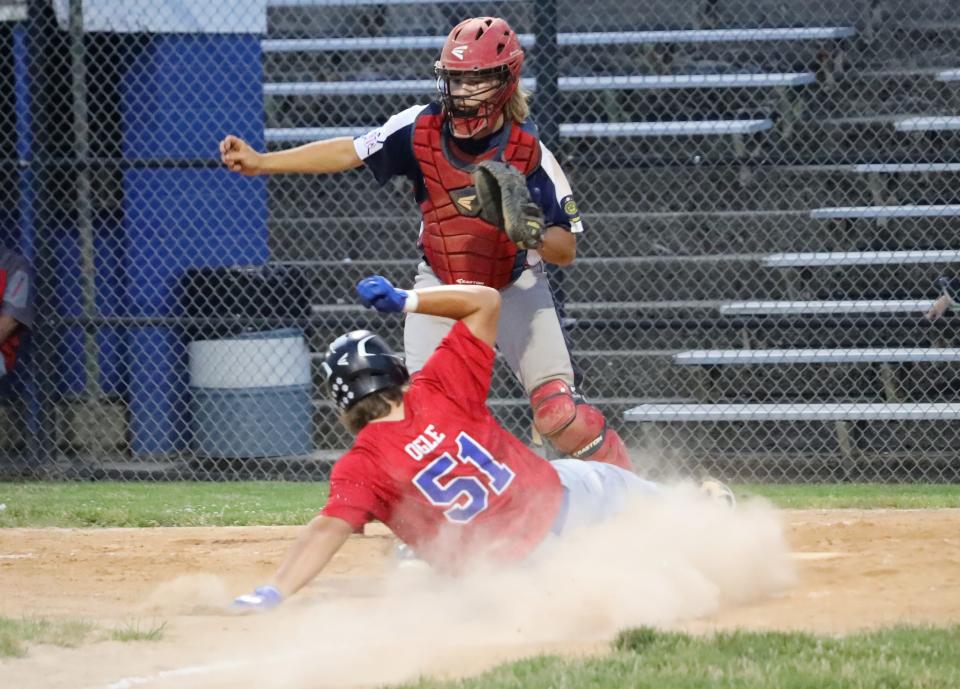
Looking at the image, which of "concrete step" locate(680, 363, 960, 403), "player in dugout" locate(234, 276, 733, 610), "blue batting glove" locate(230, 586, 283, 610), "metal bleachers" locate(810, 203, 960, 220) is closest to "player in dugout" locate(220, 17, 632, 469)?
"player in dugout" locate(234, 276, 733, 610)

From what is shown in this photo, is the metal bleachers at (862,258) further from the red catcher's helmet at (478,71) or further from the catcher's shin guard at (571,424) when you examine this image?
the red catcher's helmet at (478,71)

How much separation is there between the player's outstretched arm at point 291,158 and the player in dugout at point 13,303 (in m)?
4.11

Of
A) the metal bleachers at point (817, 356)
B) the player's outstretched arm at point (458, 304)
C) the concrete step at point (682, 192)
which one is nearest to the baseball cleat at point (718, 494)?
the player's outstretched arm at point (458, 304)

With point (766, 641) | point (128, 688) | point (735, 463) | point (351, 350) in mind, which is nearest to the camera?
point (128, 688)

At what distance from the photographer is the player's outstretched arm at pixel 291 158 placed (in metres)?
6.11

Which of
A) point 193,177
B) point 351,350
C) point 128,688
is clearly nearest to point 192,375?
point 193,177

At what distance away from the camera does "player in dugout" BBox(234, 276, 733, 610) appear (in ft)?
15.8

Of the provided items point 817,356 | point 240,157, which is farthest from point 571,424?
point 817,356

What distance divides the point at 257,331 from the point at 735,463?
11.5 feet

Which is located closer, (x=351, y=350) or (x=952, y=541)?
(x=351, y=350)

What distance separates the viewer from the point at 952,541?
6207 millimetres

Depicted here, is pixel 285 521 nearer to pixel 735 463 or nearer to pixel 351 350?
pixel 351 350

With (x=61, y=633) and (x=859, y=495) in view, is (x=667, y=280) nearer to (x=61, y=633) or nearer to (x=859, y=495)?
(x=859, y=495)

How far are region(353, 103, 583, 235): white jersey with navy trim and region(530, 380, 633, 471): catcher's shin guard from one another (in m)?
0.71
